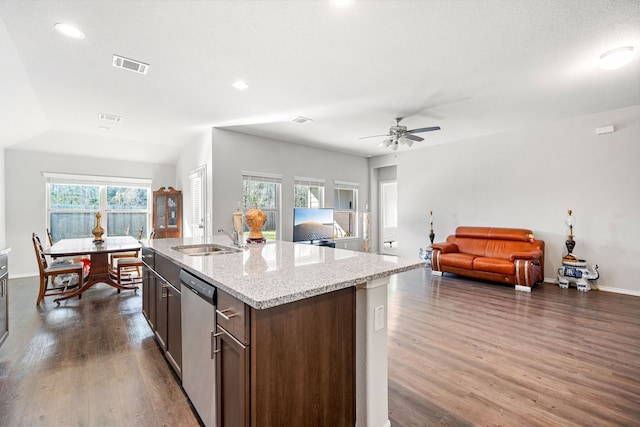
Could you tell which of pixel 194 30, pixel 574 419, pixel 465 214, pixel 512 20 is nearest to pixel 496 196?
pixel 465 214

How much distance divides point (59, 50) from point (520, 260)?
6153 mm

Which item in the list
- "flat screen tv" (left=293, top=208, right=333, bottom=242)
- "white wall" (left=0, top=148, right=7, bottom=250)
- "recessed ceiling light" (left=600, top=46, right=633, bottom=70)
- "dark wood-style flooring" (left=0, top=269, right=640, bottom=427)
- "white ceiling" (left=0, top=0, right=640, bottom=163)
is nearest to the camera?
"dark wood-style flooring" (left=0, top=269, right=640, bottom=427)

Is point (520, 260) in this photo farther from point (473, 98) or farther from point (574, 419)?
point (574, 419)

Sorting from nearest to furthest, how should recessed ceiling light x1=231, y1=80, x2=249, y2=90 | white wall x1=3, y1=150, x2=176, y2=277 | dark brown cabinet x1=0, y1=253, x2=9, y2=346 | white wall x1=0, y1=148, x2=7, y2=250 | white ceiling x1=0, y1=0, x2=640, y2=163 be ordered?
white ceiling x1=0, y1=0, x2=640, y2=163 < dark brown cabinet x1=0, y1=253, x2=9, y2=346 < recessed ceiling light x1=231, y1=80, x2=249, y2=90 < white wall x1=0, y1=148, x2=7, y2=250 < white wall x1=3, y1=150, x2=176, y2=277

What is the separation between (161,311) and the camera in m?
2.43

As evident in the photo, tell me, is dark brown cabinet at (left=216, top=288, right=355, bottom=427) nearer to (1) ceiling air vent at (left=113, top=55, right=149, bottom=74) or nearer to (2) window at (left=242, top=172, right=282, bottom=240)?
(1) ceiling air vent at (left=113, top=55, right=149, bottom=74)

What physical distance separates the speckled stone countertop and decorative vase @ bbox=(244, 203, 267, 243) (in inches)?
24.2

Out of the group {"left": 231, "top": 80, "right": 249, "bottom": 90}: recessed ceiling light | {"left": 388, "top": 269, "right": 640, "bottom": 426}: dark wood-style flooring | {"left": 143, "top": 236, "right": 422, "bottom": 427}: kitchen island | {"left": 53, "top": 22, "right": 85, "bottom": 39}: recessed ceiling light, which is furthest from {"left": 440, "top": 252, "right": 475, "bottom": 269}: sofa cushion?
{"left": 53, "top": 22, "right": 85, "bottom": 39}: recessed ceiling light

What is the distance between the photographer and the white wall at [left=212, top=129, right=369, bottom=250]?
16.8 ft

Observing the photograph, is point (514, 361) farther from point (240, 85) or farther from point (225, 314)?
point (240, 85)

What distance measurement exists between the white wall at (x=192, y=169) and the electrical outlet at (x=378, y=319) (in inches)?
163

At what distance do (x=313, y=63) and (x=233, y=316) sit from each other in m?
2.53

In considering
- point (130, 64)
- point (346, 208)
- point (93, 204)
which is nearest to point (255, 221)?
point (130, 64)

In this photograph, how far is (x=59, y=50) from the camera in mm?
2598
